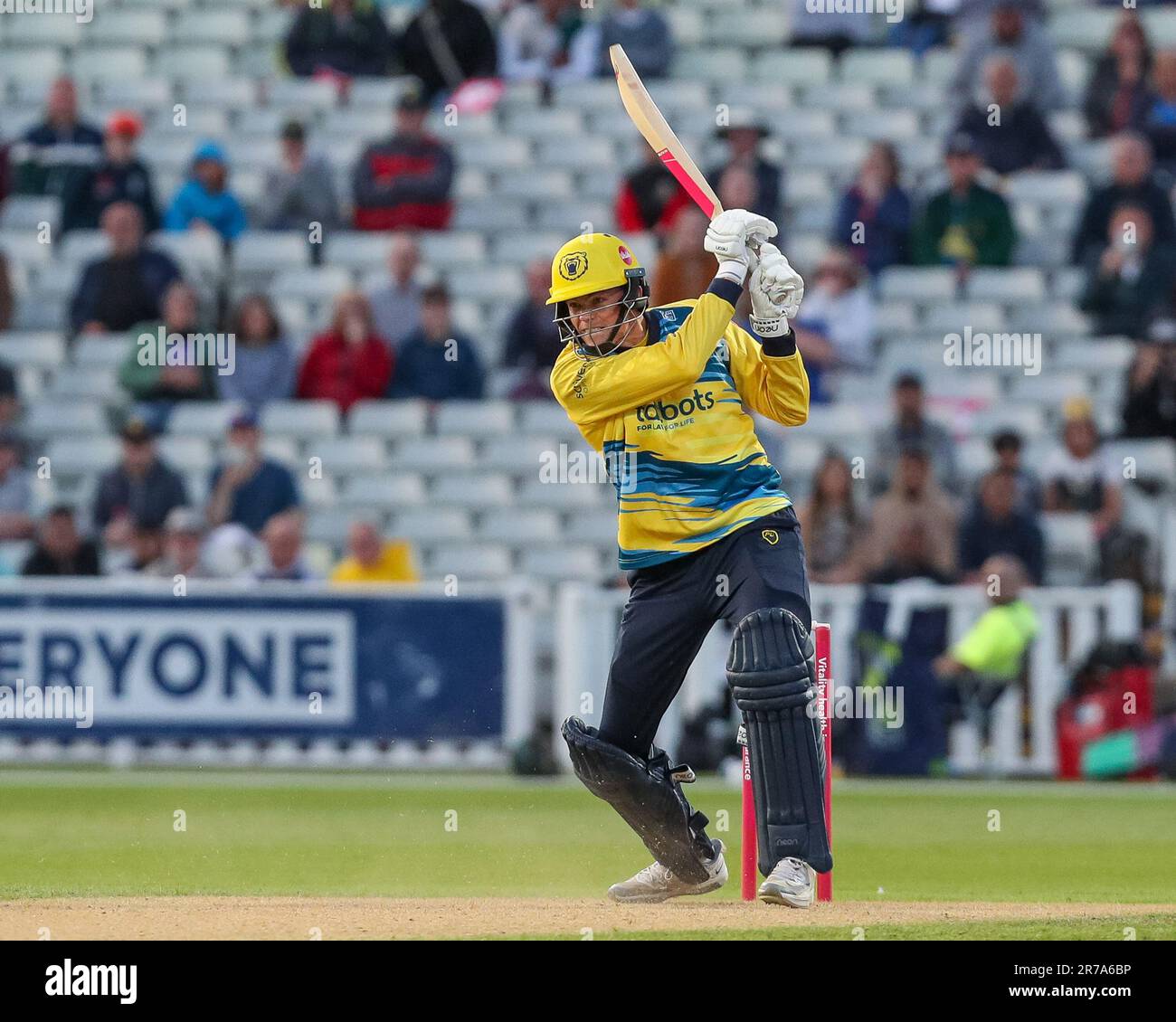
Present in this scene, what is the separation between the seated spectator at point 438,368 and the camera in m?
17.4

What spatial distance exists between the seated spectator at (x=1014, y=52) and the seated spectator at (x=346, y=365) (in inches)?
214

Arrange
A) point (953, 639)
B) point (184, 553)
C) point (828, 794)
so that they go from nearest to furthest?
1. point (828, 794)
2. point (953, 639)
3. point (184, 553)

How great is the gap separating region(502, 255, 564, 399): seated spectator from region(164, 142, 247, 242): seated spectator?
2.60 m

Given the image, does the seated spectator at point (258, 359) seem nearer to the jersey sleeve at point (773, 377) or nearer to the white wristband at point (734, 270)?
the jersey sleeve at point (773, 377)

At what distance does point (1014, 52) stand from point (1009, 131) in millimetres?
701

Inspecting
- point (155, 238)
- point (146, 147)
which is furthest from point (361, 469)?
point (146, 147)

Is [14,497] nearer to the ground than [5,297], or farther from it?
nearer to the ground

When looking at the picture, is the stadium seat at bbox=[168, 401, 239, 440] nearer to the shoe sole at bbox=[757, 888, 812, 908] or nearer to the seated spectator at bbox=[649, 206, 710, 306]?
the seated spectator at bbox=[649, 206, 710, 306]

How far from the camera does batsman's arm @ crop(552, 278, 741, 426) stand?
8.16 m

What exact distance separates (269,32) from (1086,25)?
23.9 ft

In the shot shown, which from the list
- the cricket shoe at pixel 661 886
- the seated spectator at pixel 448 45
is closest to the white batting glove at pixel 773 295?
the cricket shoe at pixel 661 886

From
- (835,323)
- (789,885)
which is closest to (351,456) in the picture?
(835,323)

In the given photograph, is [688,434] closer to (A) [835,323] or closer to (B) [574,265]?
(B) [574,265]

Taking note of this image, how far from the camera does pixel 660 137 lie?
953 centimetres
